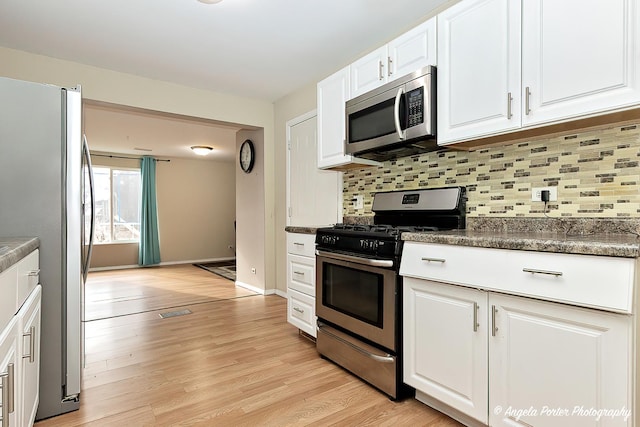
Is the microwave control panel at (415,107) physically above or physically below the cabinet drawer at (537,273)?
above

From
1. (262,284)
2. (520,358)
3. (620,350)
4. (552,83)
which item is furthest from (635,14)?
(262,284)

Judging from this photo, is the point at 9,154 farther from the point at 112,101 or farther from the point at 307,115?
the point at 307,115

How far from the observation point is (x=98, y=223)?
7180 mm

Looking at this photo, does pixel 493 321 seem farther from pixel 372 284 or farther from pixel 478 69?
pixel 478 69

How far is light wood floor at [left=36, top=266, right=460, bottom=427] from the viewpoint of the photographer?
1.77 metres

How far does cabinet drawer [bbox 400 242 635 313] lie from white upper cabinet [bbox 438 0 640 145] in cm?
65

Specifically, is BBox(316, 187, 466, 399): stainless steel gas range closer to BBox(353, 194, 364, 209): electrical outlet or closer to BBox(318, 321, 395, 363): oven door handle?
BBox(318, 321, 395, 363): oven door handle

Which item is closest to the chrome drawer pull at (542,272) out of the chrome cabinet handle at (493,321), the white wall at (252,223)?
the chrome cabinet handle at (493,321)

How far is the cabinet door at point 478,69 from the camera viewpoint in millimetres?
1702

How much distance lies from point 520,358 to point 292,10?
2.51 meters

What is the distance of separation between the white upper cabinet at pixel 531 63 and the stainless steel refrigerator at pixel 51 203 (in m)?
2.02

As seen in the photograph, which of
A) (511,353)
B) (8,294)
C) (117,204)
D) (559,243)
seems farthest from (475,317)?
(117,204)

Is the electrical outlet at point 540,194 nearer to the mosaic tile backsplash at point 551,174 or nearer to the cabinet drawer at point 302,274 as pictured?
the mosaic tile backsplash at point 551,174

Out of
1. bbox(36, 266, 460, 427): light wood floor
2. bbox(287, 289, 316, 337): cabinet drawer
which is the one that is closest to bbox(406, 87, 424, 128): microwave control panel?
bbox(287, 289, 316, 337): cabinet drawer
